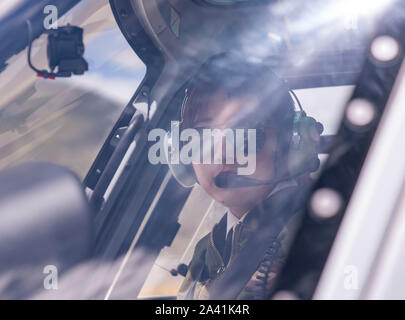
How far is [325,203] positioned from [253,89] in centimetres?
61

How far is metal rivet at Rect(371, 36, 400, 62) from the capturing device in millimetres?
827

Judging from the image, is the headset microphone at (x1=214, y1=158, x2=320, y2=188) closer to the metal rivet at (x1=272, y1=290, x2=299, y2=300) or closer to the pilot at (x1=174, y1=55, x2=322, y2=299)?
the pilot at (x1=174, y1=55, x2=322, y2=299)

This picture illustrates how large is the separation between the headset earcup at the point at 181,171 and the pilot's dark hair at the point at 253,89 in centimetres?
10

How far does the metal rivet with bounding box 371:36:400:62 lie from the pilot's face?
1.67ft

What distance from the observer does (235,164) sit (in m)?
1.32

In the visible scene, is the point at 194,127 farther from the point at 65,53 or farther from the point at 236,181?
the point at 65,53

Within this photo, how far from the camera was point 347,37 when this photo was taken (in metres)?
1.23

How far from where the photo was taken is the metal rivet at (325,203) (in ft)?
2.62

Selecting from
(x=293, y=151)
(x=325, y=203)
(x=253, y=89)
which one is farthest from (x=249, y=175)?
(x=325, y=203)

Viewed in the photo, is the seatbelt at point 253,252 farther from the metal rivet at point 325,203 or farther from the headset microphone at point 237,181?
the metal rivet at point 325,203

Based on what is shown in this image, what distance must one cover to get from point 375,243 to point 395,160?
0.13m

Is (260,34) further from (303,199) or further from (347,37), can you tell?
(303,199)

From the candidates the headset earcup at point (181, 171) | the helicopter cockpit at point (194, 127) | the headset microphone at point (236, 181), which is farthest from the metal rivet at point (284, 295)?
the headset earcup at point (181, 171)
